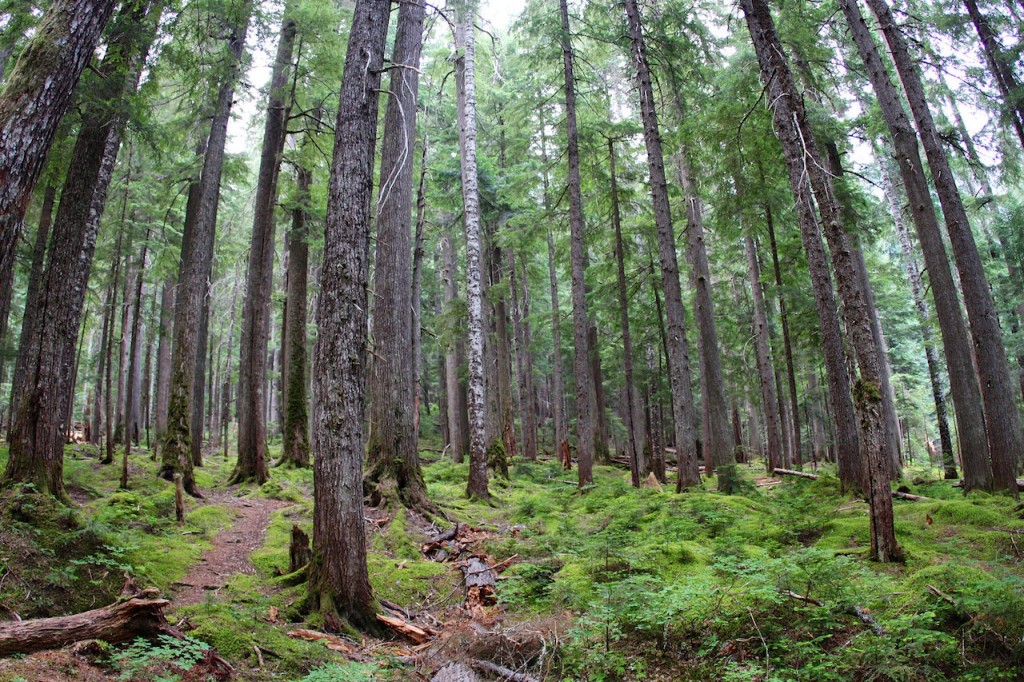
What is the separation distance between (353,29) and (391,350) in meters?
5.25

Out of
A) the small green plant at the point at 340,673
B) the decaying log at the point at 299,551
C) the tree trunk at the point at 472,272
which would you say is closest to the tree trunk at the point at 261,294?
the tree trunk at the point at 472,272

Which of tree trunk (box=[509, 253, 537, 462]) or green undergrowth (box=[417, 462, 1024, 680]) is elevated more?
tree trunk (box=[509, 253, 537, 462])

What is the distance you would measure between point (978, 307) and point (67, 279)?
14.3 m

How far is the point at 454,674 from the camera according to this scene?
178 inches

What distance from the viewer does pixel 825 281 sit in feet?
34.3

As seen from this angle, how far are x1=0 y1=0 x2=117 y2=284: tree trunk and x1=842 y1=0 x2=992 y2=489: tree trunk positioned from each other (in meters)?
11.7

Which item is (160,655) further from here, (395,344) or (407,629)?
(395,344)

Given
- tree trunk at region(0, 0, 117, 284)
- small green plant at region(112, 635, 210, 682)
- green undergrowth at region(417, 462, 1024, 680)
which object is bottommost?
green undergrowth at region(417, 462, 1024, 680)

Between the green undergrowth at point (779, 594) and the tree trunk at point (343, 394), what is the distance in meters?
1.75

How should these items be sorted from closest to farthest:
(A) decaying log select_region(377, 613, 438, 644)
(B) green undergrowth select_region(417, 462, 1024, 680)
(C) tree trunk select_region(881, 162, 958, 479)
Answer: (B) green undergrowth select_region(417, 462, 1024, 680)
(A) decaying log select_region(377, 613, 438, 644)
(C) tree trunk select_region(881, 162, 958, 479)

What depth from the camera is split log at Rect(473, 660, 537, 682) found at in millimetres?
4414

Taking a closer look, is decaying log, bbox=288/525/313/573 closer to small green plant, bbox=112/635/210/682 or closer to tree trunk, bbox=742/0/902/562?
small green plant, bbox=112/635/210/682

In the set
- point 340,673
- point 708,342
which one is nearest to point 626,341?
point 708,342

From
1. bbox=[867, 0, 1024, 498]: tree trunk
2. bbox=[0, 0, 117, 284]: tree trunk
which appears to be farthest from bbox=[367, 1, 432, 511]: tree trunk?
bbox=[867, 0, 1024, 498]: tree trunk
